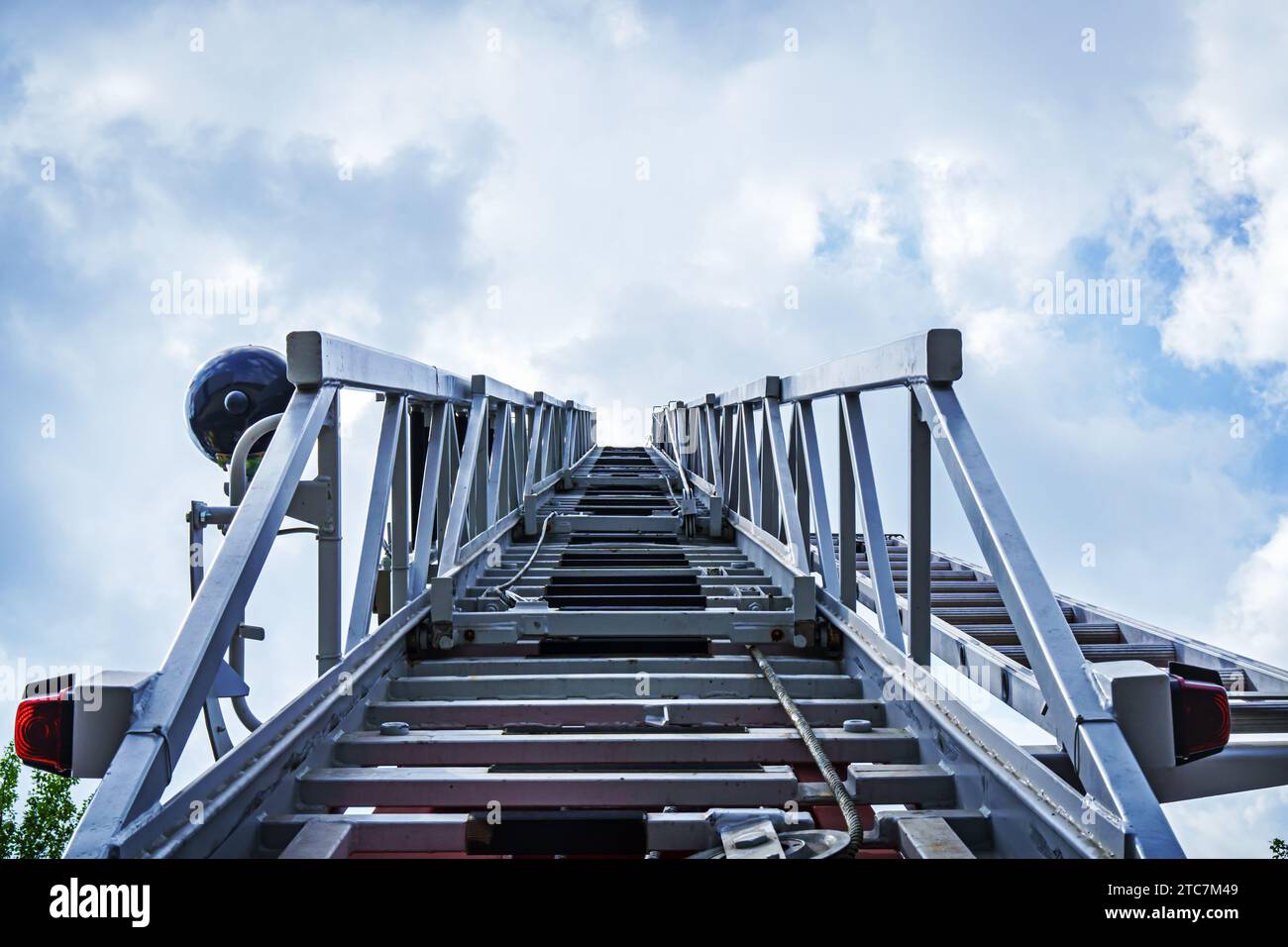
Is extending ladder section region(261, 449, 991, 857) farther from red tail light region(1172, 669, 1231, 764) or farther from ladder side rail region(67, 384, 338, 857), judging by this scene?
red tail light region(1172, 669, 1231, 764)

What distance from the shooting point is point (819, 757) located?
3.35 m

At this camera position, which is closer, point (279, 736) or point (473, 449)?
point (279, 736)

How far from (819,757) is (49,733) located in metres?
2.49

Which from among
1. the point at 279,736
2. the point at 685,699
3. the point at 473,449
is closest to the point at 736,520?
the point at 473,449

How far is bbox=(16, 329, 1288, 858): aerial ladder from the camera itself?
8.73 ft

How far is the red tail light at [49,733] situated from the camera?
2.56m

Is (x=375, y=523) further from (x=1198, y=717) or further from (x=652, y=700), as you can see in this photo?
(x=1198, y=717)

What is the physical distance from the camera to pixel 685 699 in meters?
4.19

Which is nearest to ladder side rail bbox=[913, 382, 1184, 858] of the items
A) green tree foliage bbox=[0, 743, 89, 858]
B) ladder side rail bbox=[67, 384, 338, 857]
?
ladder side rail bbox=[67, 384, 338, 857]

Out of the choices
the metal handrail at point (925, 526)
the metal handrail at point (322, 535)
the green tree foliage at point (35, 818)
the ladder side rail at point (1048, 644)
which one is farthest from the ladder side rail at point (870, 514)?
the green tree foliage at point (35, 818)

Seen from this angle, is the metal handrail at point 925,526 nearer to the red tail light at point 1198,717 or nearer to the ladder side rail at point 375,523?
the red tail light at point 1198,717

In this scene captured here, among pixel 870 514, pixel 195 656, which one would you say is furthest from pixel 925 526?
pixel 195 656
